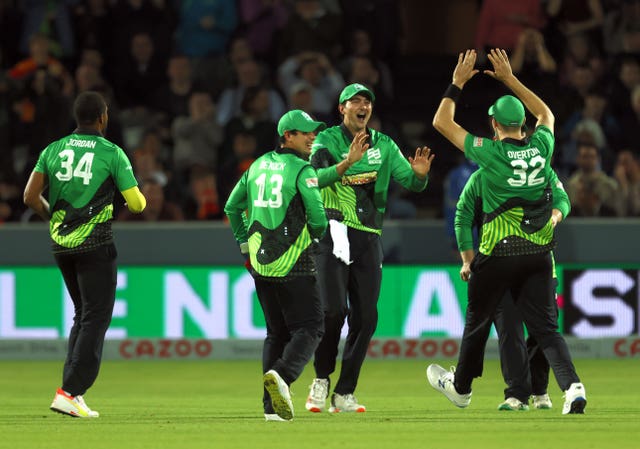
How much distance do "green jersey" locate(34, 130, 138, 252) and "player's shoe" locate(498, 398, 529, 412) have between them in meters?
3.14

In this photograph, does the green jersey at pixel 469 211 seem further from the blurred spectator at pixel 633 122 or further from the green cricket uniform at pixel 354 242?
the blurred spectator at pixel 633 122

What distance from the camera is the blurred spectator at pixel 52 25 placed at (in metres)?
21.9

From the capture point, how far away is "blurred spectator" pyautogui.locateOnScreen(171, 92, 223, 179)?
19984 mm

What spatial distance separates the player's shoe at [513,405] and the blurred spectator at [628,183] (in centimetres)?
681

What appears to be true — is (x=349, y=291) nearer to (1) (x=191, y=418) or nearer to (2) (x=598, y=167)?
(1) (x=191, y=418)

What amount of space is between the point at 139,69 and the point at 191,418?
1065 cm

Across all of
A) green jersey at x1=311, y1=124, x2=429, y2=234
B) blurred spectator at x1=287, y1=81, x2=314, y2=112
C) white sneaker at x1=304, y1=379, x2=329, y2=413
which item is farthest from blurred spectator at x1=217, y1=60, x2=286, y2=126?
white sneaker at x1=304, y1=379, x2=329, y2=413

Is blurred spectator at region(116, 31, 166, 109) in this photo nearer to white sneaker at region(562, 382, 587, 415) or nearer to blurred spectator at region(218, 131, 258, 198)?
blurred spectator at region(218, 131, 258, 198)

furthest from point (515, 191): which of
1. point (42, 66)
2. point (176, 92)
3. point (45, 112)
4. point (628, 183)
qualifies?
point (42, 66)

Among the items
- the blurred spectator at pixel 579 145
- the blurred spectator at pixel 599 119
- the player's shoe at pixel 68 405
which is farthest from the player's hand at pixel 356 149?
the blurred spectator at pixel 599 119

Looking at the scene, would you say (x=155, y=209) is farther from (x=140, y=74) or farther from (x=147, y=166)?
(x=140, y=74)

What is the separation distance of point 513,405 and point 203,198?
7.40 m

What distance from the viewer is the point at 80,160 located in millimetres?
11461

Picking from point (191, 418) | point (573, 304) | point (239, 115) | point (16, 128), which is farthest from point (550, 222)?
point (16, 128)
